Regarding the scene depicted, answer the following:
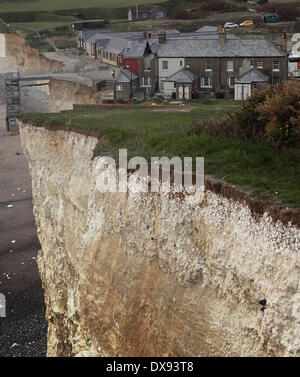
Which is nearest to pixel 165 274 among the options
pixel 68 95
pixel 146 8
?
pixel 68 95

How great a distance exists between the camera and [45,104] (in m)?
80.9

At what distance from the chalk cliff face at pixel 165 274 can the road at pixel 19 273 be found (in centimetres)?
243

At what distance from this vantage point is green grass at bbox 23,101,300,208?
16.2 m

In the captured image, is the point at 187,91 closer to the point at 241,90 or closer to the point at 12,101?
the point at 241,90

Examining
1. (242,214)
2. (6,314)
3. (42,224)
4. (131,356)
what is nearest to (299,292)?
(242,214)

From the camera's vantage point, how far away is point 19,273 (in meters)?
34.2

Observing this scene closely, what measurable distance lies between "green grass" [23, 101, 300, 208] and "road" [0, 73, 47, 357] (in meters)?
9.06

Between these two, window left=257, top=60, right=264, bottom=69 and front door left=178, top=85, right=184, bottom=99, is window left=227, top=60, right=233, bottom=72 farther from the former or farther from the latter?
front door left=178, top=85, right=184, bottom=99

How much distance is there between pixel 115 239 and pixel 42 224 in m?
10.2

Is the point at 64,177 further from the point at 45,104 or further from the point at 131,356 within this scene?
the point at 45,104

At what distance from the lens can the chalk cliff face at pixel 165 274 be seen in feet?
45.9

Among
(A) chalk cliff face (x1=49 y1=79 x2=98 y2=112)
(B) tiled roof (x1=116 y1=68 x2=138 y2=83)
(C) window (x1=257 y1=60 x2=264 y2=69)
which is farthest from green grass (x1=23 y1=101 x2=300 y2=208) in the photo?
(A) chalk cliff face (x1=49 y1=79 x2=98 y2=112)

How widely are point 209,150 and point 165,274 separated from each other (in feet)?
15.6

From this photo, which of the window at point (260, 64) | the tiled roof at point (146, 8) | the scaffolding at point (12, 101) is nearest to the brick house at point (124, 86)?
the window at point (260, 64)
